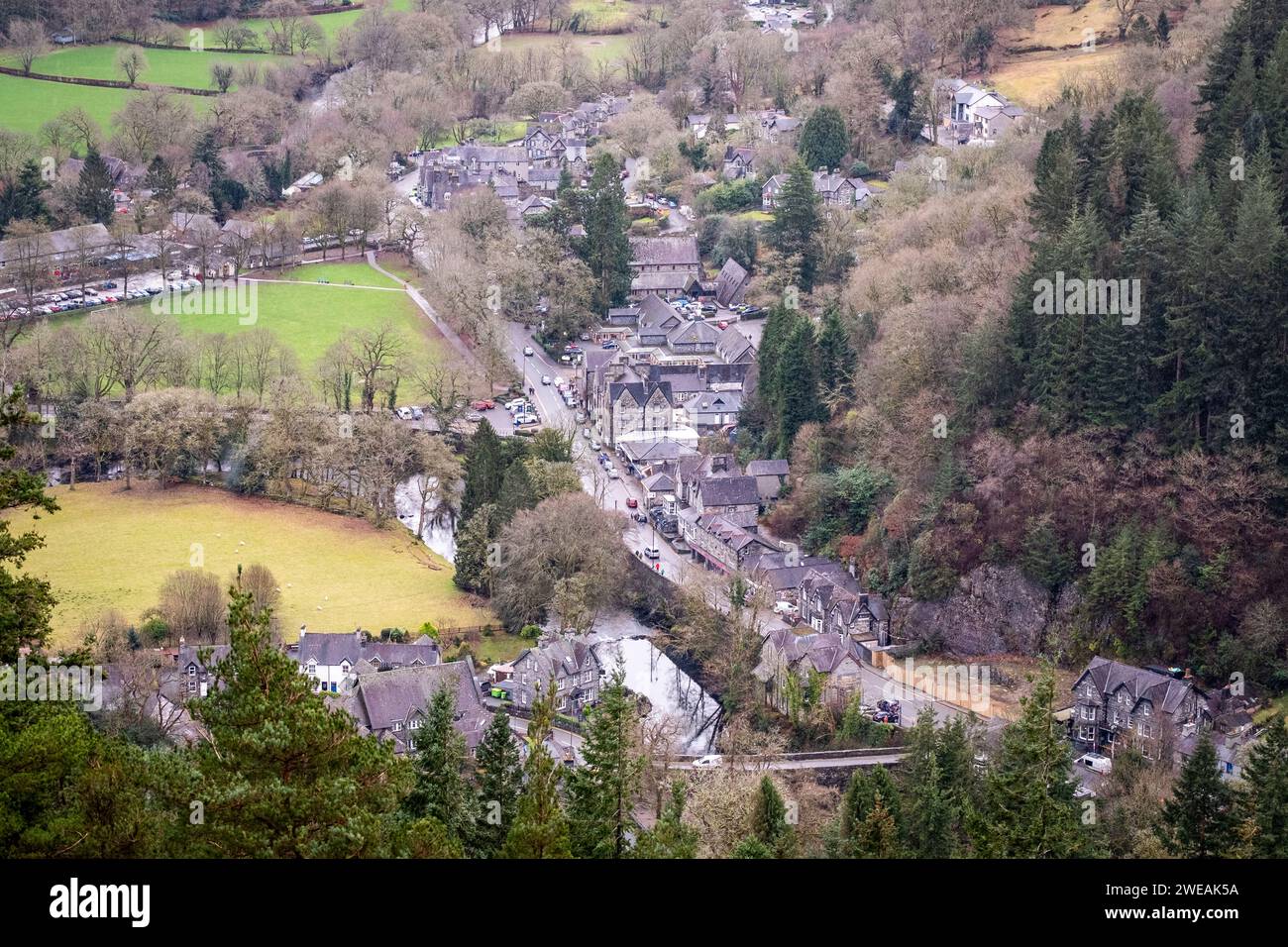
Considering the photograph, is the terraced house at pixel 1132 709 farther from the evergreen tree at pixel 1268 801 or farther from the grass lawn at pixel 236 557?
the grass lawn at pixel 236 557

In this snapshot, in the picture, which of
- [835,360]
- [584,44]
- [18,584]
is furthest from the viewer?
[584,44]

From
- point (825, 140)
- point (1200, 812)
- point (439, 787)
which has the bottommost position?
point (1200, 812)

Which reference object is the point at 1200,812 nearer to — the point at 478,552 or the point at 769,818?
the point at 769,818

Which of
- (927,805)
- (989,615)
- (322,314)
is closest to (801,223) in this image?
(322,314)

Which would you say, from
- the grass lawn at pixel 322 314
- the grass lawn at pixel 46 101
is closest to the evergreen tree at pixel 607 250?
the grass lawn at pixel 322 314

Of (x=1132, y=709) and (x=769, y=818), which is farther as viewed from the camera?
(x=1132, y=709)
